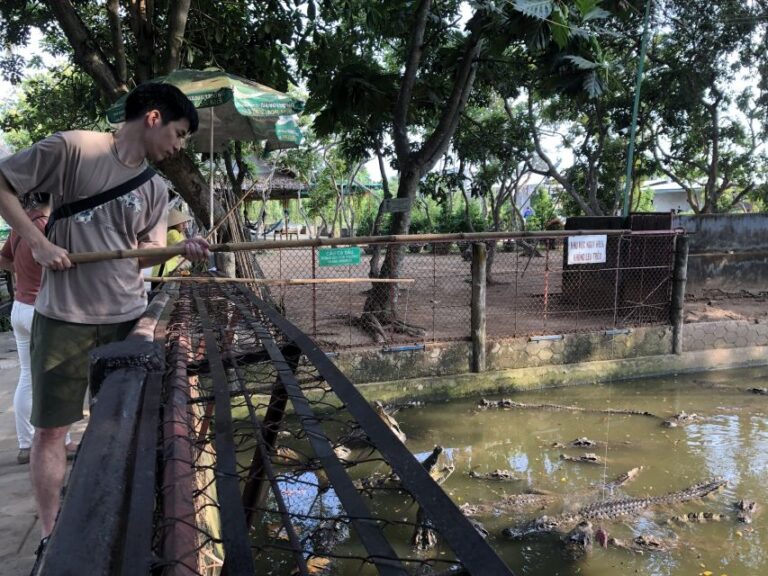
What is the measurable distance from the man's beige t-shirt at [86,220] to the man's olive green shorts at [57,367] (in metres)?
0.05

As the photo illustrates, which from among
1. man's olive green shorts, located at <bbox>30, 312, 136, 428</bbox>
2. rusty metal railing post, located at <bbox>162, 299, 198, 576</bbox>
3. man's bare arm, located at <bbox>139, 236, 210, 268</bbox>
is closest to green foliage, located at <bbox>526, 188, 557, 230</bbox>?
man's bare arm, located at <bbox>139, 236, 210, 268</bbox>

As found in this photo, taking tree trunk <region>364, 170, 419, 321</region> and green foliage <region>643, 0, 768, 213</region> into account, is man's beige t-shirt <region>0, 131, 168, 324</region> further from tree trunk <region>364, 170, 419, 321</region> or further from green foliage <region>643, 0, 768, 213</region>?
green foliage <region>643, 0, 768, 213</region>

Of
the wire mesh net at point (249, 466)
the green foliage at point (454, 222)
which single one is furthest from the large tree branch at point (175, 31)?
the green foliage at point (454, 222)

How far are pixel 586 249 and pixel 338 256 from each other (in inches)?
123

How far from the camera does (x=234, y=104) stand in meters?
4.86

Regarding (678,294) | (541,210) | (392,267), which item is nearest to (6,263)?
(392,267)

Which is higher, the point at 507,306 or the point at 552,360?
the point at 507,306

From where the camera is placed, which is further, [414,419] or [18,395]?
[414,419]

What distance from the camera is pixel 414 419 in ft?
19.8

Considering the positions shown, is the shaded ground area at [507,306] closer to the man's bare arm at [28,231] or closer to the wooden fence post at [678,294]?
the wooden fence post at [678,294]

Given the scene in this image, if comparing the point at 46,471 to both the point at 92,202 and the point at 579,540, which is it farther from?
the point at 579,540

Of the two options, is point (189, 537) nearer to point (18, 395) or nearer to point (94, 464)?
point (94, 464)

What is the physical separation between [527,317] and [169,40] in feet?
18.7

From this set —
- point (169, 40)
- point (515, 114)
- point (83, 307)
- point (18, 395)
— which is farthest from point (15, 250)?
point (515, 114)
